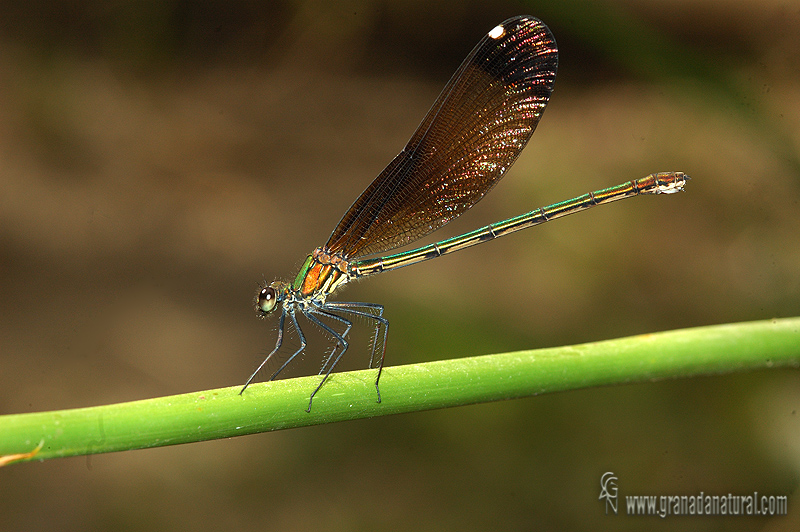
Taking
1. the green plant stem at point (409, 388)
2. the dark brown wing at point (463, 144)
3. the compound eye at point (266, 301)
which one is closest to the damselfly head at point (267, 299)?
the compound eye at point (266, 301)

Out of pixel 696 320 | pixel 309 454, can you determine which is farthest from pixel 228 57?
pixel 696 320

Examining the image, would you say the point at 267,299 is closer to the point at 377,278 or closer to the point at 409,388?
the point at 409,388

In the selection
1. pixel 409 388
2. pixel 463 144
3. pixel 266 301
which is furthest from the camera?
pixel 463 144

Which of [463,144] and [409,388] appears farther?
[463,144]

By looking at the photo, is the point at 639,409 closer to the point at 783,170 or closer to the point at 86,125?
the point at 783,170

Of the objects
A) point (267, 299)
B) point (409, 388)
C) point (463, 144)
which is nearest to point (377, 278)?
point (463, 144)

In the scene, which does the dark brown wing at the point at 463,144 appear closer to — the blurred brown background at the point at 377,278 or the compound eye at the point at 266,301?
the compound eye at the point at 266,301
